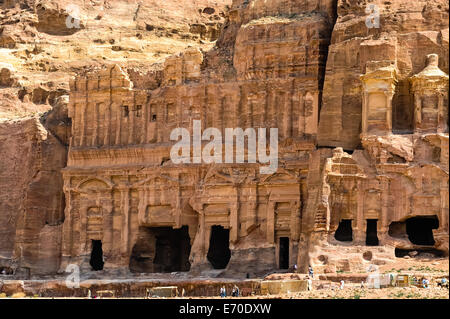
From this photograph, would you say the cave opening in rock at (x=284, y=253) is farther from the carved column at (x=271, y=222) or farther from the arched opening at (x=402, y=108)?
the arched opening at (x=402, y=108)

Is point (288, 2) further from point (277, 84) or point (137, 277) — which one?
point (137, 277)

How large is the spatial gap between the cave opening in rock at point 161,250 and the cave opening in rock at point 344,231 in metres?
12.2

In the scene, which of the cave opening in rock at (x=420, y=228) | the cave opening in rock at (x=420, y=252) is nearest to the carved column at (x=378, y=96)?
the cave opening in rock at (x=420, y=228)

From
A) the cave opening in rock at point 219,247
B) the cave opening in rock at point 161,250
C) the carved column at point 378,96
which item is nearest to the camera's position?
the carved column at point 378,96

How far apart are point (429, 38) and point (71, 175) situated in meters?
22.8

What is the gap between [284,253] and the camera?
72938mm

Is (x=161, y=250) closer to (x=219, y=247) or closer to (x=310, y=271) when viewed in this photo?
(x=219, y=247)

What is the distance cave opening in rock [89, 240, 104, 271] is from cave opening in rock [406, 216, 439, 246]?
19474 millimetres

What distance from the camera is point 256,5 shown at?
77625 mm

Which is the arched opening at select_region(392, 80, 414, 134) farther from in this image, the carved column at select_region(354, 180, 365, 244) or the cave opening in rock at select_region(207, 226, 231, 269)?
the cave opening in rock at select_region(207, 226, 231, 269)

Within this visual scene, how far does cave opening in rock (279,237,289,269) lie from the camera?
72.4 meters

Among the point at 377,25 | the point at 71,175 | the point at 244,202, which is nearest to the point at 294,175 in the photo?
the point at 244,202

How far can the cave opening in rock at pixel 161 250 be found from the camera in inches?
3036

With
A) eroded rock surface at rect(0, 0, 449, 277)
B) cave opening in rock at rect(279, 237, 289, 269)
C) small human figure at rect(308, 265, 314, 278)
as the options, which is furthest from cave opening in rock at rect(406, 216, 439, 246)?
cave opening in rock at rect(279, 237, 289, 269)
